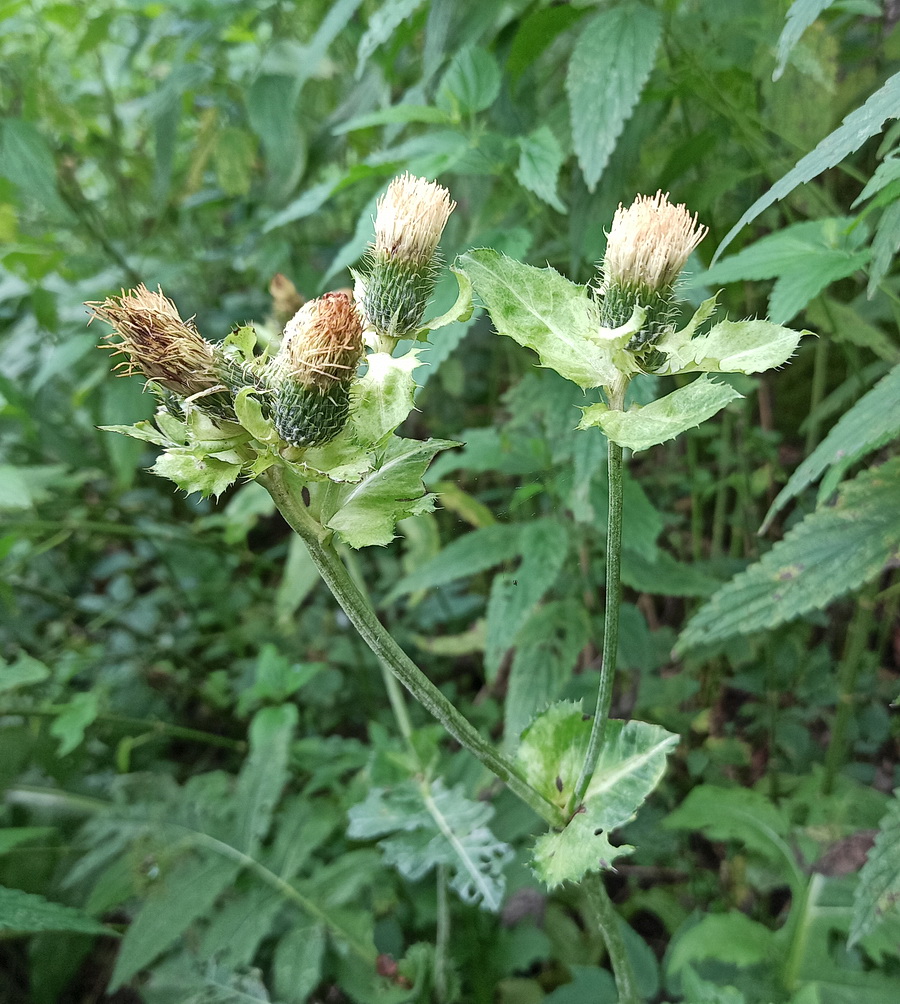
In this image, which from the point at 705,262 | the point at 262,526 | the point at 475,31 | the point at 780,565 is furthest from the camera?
the point at 262,526

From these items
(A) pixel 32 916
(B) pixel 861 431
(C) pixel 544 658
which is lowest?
(C) pixel 544 658

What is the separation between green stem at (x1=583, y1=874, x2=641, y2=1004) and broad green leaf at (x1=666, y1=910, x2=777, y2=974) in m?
0.56

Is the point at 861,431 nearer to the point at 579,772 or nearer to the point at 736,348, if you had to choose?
the point at 736,348

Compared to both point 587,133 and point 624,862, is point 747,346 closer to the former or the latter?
point 587,133

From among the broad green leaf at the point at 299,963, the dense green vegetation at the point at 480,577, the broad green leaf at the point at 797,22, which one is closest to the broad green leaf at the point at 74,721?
the dense green vegetation at the point at 480,577

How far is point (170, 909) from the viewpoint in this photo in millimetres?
1854

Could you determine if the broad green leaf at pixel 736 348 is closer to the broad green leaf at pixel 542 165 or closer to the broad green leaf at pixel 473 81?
the broad green leaf at pixel 542 165

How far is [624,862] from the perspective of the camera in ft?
7.92

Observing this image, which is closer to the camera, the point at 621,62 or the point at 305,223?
the point at 621,62

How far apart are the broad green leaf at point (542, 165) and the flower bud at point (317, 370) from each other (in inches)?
25.0

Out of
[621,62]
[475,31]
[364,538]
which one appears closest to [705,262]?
[621,62]

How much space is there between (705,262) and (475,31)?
791mm

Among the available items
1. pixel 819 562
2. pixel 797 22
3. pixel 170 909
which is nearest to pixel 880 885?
pixel 819 562

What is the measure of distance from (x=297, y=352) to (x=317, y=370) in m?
0.05
